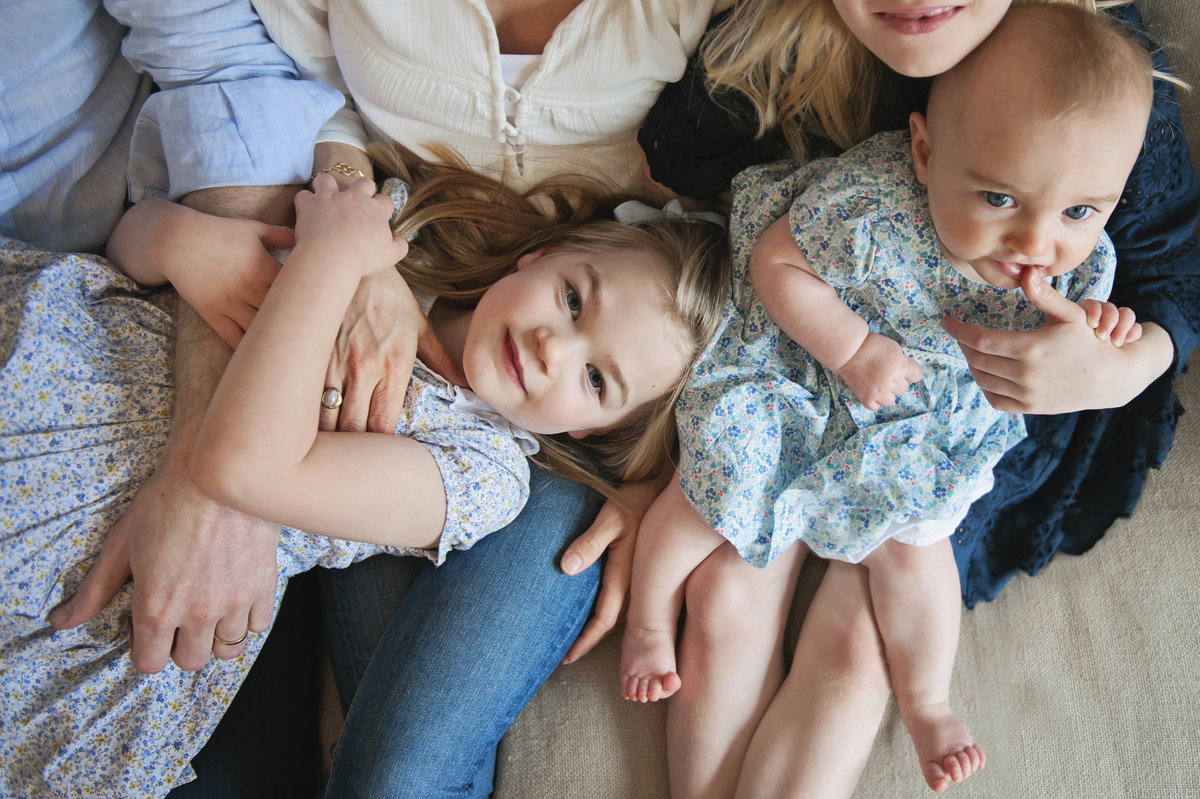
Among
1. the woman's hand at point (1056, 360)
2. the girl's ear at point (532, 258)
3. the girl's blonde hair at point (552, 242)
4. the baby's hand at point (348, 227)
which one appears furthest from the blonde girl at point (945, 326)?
the baby's hand at point (348, 227)

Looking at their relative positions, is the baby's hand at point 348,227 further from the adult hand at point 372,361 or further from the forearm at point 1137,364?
the forearm at point 1137,364

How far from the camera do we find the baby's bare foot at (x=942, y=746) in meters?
1.22

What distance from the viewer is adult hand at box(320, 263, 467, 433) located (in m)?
1.25

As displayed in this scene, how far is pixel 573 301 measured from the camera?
4.37 ft

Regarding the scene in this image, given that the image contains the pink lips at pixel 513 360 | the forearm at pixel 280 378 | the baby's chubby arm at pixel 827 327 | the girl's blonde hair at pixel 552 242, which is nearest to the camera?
the forearm at pixel 280 378

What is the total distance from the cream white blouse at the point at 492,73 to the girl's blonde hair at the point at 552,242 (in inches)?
1.8

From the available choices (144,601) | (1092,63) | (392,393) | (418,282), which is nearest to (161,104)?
(418,282)

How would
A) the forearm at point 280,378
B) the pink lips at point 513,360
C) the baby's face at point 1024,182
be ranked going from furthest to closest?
the pink lips at point 513,360 < the forearm at point 280,378 < the baby's face at point 1024,182

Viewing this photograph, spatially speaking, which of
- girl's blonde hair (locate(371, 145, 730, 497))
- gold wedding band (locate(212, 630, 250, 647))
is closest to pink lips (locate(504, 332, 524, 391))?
girl's blonde hair (locate(371, 145, 730, 497))

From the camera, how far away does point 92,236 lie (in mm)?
1412

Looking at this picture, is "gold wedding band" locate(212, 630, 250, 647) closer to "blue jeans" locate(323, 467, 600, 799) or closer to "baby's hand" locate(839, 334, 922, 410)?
"blue jeans" locate(323, 467, 600, 799)

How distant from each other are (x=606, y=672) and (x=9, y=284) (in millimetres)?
1064

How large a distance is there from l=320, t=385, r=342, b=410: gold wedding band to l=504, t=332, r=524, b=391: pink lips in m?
0.25

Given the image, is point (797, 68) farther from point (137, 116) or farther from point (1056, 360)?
point (137, 116)
